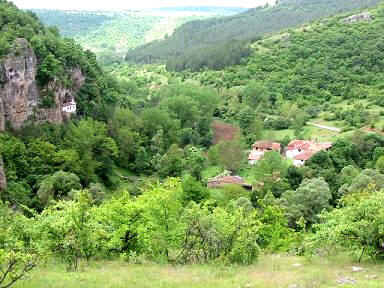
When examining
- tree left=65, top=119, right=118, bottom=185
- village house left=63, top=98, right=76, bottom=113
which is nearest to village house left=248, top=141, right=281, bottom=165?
tree left=65, top=119, right=118, bottom=185

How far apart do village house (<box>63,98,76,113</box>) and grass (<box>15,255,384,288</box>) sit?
154 feet

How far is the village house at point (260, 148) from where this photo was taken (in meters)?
76.3

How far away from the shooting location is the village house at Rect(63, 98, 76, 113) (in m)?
70.4

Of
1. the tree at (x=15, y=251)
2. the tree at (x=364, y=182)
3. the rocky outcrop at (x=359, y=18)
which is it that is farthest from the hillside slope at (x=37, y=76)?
the rocky outcrop at (x=359, y=18)

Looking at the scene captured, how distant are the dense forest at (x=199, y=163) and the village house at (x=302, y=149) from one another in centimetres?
167

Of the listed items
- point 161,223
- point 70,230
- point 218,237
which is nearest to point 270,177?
point 161,223

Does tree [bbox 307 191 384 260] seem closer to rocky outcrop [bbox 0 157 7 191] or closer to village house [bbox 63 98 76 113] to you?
rocky outcrop [bbox 0 157 7 191]

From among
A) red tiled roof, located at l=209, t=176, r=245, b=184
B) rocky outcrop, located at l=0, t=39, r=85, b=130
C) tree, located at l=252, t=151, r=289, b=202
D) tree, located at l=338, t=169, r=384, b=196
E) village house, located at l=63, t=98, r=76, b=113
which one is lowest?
red tiled roof, located at l=209, t=176, r=245, b=184

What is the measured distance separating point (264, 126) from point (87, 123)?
3472cm

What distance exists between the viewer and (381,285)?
748 inches

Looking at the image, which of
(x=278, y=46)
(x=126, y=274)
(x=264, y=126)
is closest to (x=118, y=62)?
(x=278, y=46)

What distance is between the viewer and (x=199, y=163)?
232 ft

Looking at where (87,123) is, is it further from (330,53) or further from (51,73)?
(330,53)

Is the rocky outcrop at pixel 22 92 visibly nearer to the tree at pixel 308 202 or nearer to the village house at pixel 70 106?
the village house at pixel 70 106
